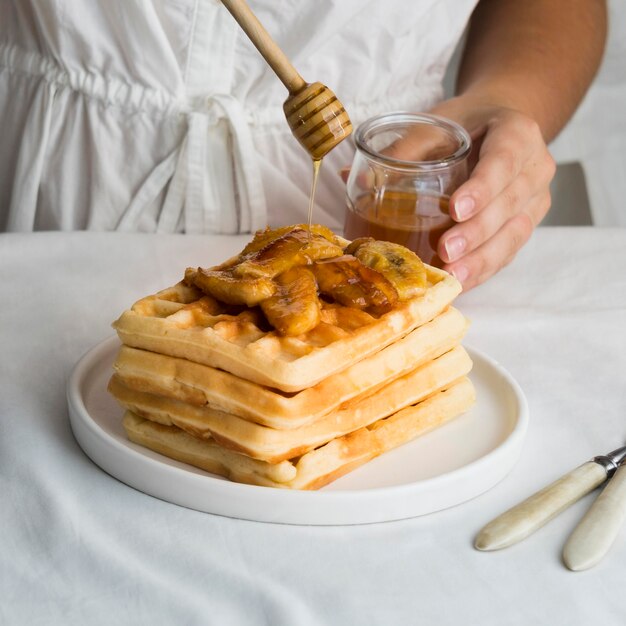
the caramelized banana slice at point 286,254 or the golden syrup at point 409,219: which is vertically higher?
the caramelized banana slice at point 286,254

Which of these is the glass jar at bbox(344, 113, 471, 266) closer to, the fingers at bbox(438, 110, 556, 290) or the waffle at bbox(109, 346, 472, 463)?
the fingers at bbox(438, 110, 556, 290)

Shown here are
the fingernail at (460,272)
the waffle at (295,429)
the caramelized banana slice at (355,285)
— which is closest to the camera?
the waffle at (295,429)

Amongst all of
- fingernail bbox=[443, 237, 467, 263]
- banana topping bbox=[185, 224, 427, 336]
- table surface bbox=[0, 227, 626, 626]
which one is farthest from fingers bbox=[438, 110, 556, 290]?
banana topping bbox=[185, 224, 427, 336]

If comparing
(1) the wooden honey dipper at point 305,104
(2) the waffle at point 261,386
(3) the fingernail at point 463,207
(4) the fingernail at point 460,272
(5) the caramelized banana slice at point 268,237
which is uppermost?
(1) the wooden honey dipper at point 305,104

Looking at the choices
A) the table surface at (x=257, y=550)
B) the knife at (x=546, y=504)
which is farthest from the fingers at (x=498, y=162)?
the knife at (x=546, y=504)

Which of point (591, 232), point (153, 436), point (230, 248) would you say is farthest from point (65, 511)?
point (591, 232)

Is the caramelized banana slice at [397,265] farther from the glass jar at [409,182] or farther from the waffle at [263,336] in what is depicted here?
the glass jar at [409,182]

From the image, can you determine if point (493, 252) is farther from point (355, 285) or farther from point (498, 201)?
point (355, 285)

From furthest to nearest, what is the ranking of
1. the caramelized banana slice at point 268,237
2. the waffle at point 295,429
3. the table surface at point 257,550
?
the caramelized banana slice at point 268,237, the waffle at point 295,429, the table surface at point 257,550
